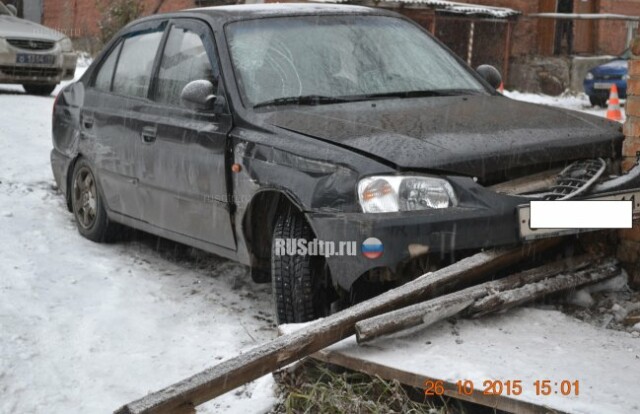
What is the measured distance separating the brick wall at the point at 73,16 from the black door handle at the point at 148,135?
66.9 ft

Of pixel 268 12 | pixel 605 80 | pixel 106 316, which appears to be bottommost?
pixel 106 316

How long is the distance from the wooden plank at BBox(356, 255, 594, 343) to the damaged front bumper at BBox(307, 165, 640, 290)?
0.20m

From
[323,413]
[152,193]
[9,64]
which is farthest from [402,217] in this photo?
[9,64]

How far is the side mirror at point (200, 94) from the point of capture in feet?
17.5

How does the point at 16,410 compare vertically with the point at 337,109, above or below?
below

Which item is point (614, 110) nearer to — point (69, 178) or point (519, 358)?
point (69, 178)

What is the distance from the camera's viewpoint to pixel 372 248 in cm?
433

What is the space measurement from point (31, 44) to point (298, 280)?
1134cm

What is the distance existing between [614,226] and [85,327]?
2.70m

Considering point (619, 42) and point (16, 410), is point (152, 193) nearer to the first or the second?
point (16, 410)

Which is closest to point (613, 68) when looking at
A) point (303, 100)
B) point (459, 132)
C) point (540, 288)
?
point (303, 100)

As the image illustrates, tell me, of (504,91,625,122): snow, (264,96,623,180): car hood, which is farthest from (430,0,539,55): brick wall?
(264,96,623,180): car hood

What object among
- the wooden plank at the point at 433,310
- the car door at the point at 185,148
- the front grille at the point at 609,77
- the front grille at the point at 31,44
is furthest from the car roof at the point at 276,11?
the front grille at the point at 609,77

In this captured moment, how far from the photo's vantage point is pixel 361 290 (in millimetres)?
4750
